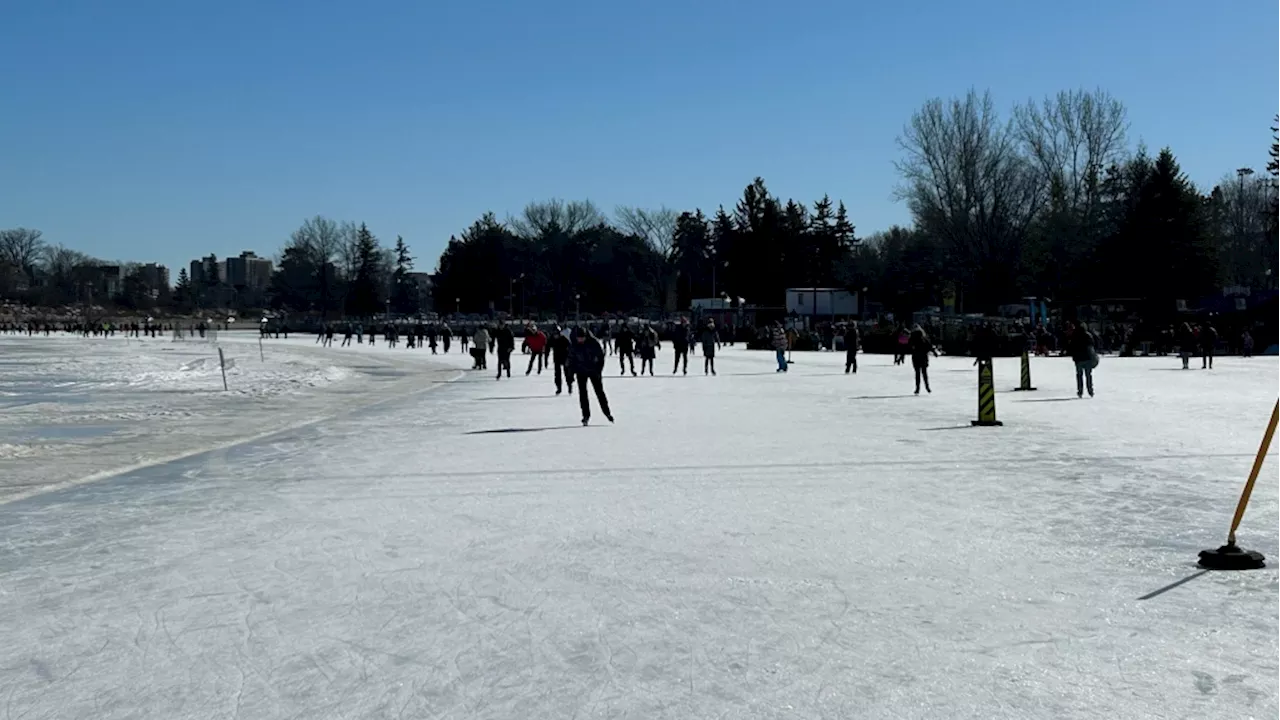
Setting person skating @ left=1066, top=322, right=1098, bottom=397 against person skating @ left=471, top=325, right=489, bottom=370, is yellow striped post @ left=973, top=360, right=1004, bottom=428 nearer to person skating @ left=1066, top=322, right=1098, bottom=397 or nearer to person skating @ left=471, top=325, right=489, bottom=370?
person skating @ left=1066, top=322, right=1098, bottom=397

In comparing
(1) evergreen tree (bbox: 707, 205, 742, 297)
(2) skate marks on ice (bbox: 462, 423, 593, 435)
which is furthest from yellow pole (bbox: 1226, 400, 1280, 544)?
(1) evergreen tree (bbox: 707, 205, 742, 297)

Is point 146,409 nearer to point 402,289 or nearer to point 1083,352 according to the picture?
point 1083,352

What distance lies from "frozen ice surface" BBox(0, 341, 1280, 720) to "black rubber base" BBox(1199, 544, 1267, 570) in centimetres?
11

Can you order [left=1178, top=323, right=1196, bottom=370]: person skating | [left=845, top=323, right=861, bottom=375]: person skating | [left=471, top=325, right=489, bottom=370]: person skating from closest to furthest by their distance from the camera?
[left=845, top=323, right=861, bottom=375]: person skating < [left=1178, top=323, right=1196, bottom=370]: person skating < [left=471, top=325, right=489, bottom=370]: person skating

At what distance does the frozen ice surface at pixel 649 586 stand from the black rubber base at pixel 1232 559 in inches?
4.2

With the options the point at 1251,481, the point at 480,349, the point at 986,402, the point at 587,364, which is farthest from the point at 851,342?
the point at 1251,481

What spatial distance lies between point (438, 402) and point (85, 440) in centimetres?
768

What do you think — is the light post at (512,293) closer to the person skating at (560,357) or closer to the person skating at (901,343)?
the person skating at (901,343)

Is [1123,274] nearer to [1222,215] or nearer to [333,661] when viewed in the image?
[1222,215]

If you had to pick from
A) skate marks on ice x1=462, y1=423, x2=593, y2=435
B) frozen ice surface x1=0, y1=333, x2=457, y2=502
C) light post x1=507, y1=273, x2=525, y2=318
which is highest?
light post x1=507, y1=273, x2=525, y2=318

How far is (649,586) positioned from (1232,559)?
311cm

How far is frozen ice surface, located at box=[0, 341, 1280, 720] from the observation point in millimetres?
4270

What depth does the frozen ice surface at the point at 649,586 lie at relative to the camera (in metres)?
4.27

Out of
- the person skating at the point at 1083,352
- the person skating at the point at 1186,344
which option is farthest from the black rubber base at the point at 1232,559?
the person skating at the point at 1186,344
